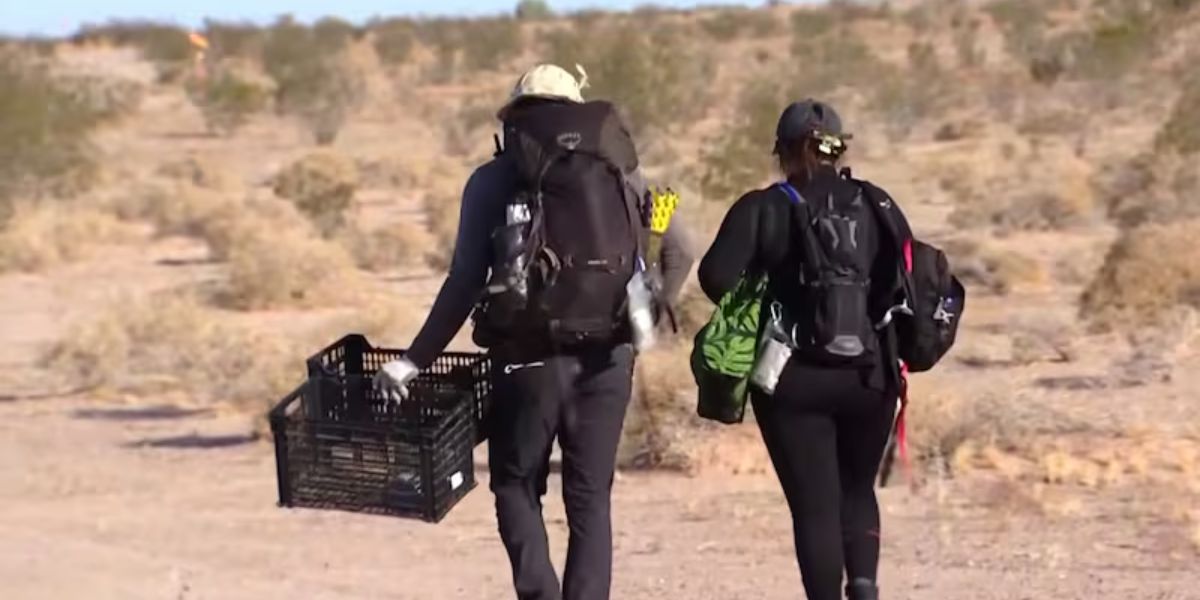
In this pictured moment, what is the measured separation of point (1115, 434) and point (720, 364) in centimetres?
527

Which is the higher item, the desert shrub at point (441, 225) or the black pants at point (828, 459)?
the black pants at point (828, 459)

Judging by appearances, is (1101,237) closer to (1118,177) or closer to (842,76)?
(1118,177)

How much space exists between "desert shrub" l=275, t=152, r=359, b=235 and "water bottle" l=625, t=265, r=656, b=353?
16.1 m

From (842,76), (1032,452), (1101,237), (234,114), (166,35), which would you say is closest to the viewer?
(1032,452)

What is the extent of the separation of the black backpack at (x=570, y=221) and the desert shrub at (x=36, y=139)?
17189 millimetres

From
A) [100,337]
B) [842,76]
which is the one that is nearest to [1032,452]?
[100,337]

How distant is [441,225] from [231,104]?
19.0 m

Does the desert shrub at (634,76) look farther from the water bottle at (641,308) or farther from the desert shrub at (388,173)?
the water bottle at (641,308)

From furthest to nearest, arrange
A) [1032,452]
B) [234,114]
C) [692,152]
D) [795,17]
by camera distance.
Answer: [795,17], [234,114], [692,152], [1032,452]

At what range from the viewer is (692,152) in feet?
85.2

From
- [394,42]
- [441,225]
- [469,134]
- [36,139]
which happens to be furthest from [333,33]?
[441,225]

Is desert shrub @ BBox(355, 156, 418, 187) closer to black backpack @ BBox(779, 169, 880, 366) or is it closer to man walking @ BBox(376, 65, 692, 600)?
man walking @ BBox(376, 65, 692, 600)

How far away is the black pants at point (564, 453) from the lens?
16.0 feet

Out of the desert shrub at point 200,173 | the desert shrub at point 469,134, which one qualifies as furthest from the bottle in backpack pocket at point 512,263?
the desert shrub at point 469,134
